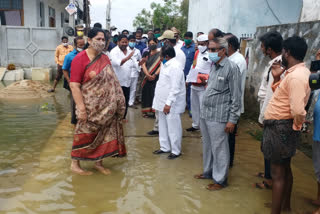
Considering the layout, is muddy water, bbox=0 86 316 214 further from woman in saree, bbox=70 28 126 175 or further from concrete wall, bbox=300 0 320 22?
concrete wall, bbox=300 0 320 22

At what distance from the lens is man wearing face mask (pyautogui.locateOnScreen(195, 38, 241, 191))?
10.7 ft

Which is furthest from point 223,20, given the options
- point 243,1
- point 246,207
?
point 246,207

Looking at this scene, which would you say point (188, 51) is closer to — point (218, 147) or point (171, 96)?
point (171, 96)

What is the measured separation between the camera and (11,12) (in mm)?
14992

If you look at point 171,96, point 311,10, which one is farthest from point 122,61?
point 311,10

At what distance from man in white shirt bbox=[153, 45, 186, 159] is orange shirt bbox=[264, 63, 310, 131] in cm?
173

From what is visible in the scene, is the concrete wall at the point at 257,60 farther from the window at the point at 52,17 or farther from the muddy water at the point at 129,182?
the window at the point at 52,17

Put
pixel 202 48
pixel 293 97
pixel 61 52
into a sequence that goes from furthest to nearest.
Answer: pixel 61 52 < pixel 202 48 < pixel 293 97

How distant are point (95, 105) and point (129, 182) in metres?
1.03

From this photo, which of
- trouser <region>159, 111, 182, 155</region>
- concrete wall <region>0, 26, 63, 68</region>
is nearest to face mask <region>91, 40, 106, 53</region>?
trouser <region>159, 111, 182, 155</region>

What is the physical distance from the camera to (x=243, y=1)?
1045cm

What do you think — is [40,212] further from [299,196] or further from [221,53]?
[299,196]

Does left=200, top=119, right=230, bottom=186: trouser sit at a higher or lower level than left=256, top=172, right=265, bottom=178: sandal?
higher

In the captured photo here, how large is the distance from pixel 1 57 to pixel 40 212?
38.2ft
